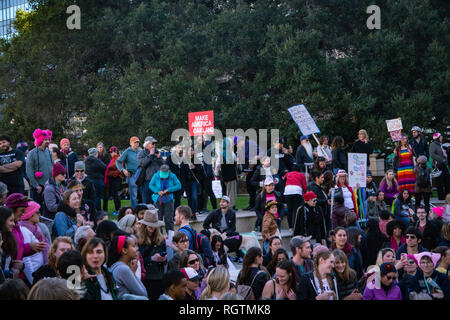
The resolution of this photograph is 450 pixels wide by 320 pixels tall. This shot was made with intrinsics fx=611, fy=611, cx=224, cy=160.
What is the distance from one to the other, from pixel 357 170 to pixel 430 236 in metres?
2.50

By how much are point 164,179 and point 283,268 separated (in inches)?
223

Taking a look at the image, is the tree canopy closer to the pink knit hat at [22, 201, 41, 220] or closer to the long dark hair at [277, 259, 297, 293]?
the long dark hair at [277, 259, 297, 293]

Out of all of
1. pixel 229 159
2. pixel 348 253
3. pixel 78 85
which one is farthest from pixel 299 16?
pixel 348 253

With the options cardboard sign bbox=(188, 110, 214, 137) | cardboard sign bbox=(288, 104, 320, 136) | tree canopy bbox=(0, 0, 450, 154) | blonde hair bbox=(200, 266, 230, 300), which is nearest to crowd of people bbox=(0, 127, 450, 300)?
blonde hair bbox=(200, 266, 230, 300)

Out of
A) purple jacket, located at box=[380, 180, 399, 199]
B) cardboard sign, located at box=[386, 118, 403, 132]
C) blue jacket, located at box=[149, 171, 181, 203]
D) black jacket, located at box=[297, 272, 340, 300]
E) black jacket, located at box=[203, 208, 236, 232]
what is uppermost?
cardboard sign, located at box=[386, 118, 403, 132]

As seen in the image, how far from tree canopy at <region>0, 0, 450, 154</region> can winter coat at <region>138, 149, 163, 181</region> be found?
9290 mm

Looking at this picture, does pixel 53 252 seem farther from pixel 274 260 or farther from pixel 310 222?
pixel 310 222

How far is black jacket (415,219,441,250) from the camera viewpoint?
10.7 metres

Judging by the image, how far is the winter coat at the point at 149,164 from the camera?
490 inches

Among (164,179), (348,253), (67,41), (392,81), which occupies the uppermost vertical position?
→ (67,41)

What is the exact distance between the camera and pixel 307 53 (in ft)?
70.0

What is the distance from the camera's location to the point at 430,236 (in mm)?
10891

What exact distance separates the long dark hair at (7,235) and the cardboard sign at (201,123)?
10.1m
